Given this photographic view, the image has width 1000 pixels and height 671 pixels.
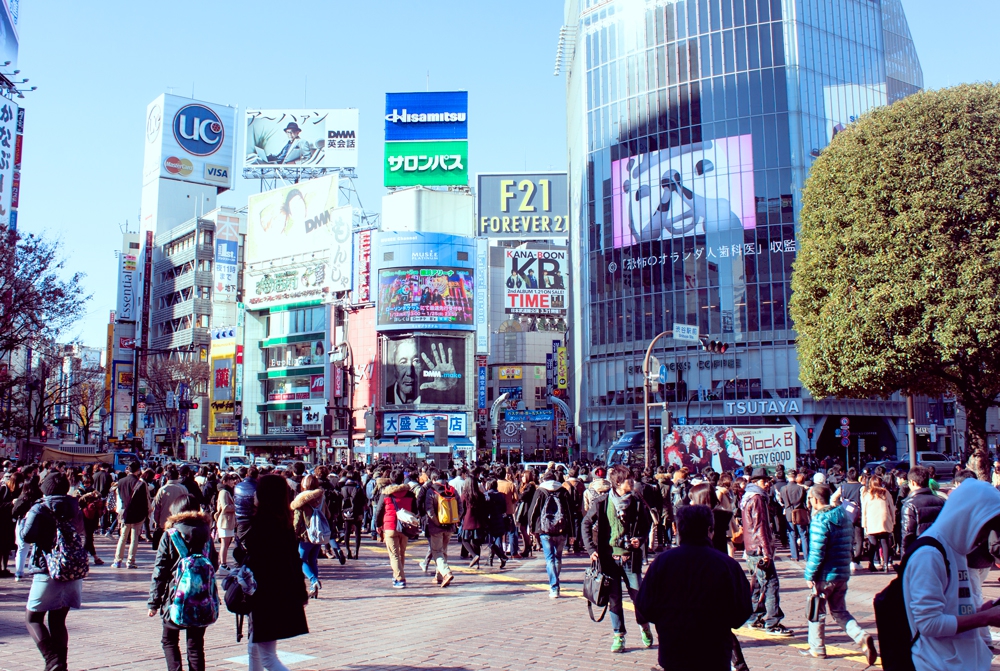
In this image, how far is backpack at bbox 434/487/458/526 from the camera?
43.5 feet

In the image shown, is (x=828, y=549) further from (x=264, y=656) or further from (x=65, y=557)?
(x=65, y=557)

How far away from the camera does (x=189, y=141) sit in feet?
365

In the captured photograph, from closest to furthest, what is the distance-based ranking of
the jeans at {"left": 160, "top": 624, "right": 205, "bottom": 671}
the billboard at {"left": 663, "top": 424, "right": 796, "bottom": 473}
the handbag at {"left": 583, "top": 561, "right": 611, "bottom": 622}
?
the jeans at {"left": 160, "top": 624, "right": 205, "bottom": 671}
the handbag at {"left": 583, "top": 561, "right": 611, "bottom": 622}
the billboard at {"left": 663, "top": 424, "right": 796, "bottom": 473}

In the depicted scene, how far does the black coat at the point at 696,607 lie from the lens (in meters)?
4.79

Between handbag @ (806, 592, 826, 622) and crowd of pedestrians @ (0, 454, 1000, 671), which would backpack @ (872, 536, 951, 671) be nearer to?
crowd of pedestrians @ (0, 454, 1000, 671)

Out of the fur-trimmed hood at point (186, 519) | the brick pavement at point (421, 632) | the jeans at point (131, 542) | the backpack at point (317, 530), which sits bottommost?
the brick pavement at point (421, 632)

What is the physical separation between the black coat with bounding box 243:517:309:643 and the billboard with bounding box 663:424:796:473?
20122 millimetres

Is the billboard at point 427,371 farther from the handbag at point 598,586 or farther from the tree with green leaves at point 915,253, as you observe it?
the handbag at point 598,586

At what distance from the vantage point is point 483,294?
7850 centimetres

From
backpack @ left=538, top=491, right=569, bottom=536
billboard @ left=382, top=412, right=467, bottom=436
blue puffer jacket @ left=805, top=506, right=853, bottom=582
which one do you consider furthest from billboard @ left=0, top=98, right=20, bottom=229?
blue puffer jacket @ left=805, top=506, right=853, bottom=582

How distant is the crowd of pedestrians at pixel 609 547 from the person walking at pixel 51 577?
0.04ft

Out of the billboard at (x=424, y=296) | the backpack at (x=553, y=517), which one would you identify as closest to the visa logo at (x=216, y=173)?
the billboard at (x=424, y=296)

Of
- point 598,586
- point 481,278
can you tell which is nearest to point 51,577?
point 598,586

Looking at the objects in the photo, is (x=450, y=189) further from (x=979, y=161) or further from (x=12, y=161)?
(x=979, y=161)
